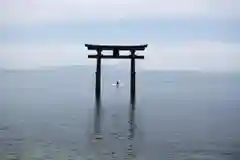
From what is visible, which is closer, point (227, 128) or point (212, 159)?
point (212, 159)

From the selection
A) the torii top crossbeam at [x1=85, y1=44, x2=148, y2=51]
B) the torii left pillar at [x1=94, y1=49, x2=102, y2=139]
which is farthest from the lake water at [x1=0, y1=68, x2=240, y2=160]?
the torii top crossbeam at [x1=85, y1=44, x2=148, y2=51]

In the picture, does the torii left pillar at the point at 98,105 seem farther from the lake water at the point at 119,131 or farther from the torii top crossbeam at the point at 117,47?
the torii top crossbeam at the point at 117,47

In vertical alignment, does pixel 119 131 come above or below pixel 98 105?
below

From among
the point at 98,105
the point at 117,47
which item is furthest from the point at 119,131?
the point at 98,105

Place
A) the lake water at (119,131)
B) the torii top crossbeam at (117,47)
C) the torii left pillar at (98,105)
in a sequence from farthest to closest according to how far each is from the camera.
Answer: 1. the torii top crossbeam at (117,47)
2. the torii left pillar at (98,105)
3. the lake water at (119,131)

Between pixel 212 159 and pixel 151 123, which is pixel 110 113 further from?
pixel 212 159

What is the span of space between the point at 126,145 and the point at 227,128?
24.4ft

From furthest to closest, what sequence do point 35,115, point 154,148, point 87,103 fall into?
point 87,103 < point 35,115 < point 154,148

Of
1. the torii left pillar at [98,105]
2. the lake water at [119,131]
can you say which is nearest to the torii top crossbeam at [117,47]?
the torii left pillar at [98,105]

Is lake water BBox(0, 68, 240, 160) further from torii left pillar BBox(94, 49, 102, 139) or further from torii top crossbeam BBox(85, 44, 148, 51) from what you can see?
torii top crossbeam BBox(85, 44, 148, 51)

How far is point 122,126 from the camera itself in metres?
28.5

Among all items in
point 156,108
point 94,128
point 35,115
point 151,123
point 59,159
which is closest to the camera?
point 59,159

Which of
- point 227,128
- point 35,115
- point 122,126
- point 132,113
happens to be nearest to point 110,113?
point 132,113

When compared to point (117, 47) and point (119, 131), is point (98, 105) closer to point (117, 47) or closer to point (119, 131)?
point (117, 47)
